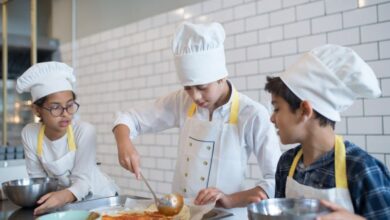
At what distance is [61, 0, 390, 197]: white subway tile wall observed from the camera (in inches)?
68.2

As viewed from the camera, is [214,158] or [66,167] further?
[66,167]

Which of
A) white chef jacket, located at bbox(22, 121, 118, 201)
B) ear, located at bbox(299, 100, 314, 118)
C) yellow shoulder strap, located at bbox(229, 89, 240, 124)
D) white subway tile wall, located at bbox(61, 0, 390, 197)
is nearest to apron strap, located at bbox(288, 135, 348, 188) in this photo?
ear, located at bbox(299, 100, 314, 118)

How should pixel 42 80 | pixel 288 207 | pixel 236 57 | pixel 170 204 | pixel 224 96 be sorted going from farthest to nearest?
pixel 236 57 → pixel 42 80 → pixel 224 96 → pixel 170 204 → pixel 288 207

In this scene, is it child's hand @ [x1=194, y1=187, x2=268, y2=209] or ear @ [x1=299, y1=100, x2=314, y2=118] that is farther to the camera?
child's hand @ [x1=194, y1=187, x2=268, y2=209]

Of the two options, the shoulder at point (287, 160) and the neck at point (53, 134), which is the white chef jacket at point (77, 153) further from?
the shoulder at point (287, 160)

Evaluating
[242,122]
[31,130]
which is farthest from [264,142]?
[31,130]

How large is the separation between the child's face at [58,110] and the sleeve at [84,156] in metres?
0.08

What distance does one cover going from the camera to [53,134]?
1.64 m

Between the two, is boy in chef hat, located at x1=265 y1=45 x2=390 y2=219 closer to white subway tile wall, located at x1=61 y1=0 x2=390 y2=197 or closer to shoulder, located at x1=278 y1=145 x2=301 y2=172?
shoulder, located at x1=278 y1=145 x2=301 y2=172

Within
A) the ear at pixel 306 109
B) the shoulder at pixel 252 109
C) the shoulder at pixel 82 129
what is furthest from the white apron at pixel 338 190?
the shoulder at pixel 82 129

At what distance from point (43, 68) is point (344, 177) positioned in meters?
1.21

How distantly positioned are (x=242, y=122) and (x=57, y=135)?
80 centimetres

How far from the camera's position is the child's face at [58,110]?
5.11 ft

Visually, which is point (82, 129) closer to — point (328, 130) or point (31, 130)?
point (31, 130)
